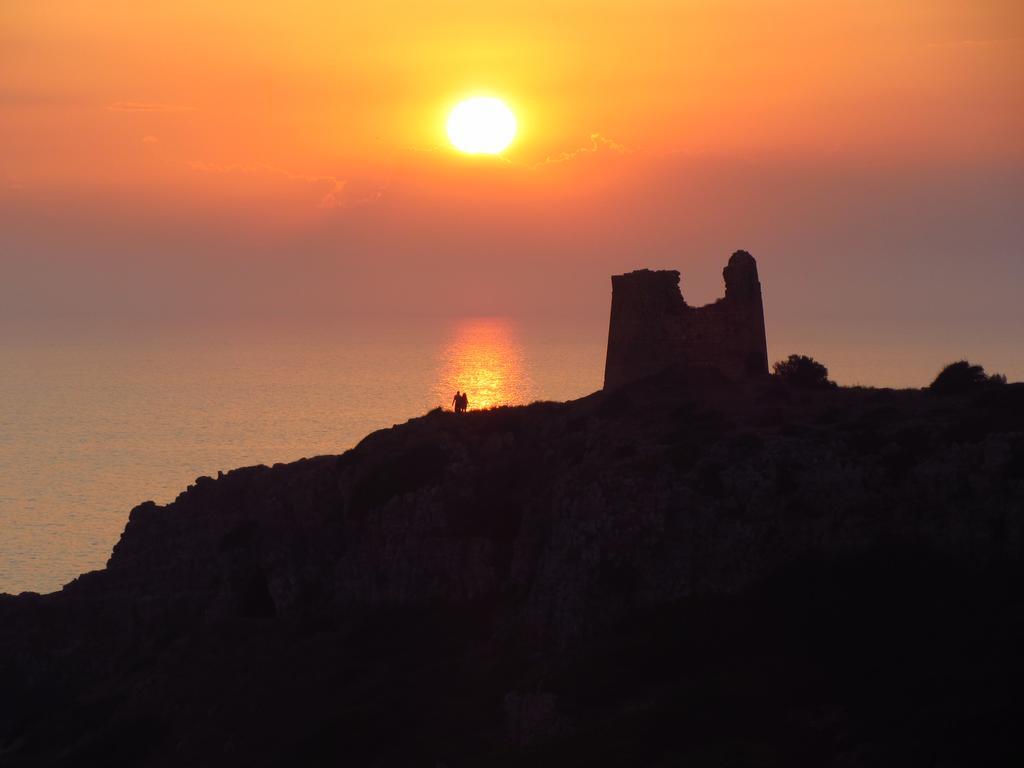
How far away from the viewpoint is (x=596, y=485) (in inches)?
2507

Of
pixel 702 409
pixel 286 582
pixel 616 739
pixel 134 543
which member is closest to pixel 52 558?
pixel 134 543

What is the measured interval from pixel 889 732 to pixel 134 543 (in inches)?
1927

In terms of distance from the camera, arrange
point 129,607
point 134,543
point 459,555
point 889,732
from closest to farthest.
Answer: point 889,732 < point 459,555 < point 129,607 < point 134,543

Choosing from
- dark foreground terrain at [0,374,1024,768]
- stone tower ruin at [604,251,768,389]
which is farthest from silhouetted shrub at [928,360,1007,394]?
stone tower ruin at [604,251,768,389]

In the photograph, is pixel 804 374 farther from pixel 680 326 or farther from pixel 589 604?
pixel 589 604

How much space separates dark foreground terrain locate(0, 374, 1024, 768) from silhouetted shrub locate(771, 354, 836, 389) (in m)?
2.49

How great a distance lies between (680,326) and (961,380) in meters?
12.2

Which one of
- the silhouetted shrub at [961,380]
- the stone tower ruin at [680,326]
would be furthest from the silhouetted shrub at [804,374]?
the silhouetted shrub at [961,380]

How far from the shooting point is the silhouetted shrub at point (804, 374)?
76.4 m

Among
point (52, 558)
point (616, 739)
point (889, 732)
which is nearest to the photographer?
point (889, 732)

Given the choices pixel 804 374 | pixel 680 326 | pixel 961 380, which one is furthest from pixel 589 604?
pixel 804 374

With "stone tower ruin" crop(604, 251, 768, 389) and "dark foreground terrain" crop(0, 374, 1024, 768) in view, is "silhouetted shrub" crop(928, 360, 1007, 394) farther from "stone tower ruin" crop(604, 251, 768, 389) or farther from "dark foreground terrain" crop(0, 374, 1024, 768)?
"stone tower ruin" crop(604, 251, 768, 389)

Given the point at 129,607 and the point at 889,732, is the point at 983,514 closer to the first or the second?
the point at 889,732

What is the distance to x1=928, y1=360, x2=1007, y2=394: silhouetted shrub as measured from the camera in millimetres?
70562
